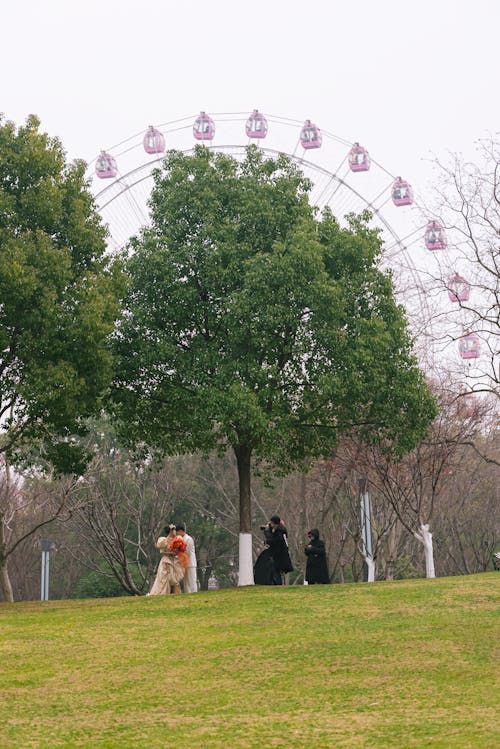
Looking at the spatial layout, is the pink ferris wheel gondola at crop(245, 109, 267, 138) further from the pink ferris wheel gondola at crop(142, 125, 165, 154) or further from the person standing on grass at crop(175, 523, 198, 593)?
the person standing on grass at crop(175, 523, 198, 593)

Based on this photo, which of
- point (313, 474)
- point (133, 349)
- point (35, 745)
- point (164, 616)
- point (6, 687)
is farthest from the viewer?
point (313, 474)

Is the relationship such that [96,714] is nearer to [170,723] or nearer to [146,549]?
[170,723]

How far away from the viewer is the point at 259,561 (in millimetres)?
23062

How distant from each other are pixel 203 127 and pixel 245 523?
16754 mm

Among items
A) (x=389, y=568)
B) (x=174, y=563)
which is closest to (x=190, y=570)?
(x=174, y=563)

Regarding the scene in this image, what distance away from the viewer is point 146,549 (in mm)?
40312

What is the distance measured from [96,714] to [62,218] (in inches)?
542

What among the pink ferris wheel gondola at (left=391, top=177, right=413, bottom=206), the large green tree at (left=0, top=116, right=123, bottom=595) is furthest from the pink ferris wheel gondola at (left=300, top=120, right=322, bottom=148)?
the large green tree at (left=0, top=116, right=123, bottom=595)

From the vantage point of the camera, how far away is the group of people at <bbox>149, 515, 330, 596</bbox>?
21.7m

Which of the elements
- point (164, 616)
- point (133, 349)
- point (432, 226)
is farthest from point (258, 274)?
point (432, 226)

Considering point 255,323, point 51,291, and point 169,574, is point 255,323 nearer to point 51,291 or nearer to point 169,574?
point 51,291

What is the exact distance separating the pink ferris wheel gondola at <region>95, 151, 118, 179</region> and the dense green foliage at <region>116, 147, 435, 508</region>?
10695 mm

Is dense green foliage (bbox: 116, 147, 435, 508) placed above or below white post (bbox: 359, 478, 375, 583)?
above

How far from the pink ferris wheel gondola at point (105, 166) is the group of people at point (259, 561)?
53.4ft
